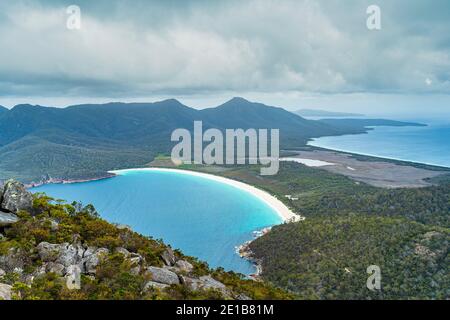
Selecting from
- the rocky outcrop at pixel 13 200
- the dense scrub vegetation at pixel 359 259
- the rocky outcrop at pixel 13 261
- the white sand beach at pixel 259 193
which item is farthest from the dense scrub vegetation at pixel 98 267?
the white sand beach at pixel 259 193

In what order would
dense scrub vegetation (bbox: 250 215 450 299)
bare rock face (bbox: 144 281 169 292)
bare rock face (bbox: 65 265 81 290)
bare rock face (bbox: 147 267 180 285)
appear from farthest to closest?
dense scrub vegetation (bbox: 250 215 450 299), bare rock face (bbox: 147 267 180 285), bare rock face (bbox: 144 281 169 292), bare rock face (bbox: 65 265 81 290)

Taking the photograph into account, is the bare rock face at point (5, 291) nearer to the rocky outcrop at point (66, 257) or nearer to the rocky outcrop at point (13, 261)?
the rocky outcrop at point (13, 261)

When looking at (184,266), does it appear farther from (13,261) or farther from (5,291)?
(5,291)

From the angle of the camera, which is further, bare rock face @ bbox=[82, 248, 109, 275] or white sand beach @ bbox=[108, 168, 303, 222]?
A: white sand beach @ bbox=[108, 168, 303, 222]

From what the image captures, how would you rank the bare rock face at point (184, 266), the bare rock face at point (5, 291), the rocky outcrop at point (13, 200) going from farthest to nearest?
the bare rock face at point (184, 266), the rocky outcrop at point (13, 200), the bare rock face at point (5, 291)

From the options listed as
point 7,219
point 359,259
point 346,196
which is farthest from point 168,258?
point 346,196

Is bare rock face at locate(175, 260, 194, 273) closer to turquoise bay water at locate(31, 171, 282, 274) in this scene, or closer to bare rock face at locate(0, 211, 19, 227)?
bare rock face at locate(0, 211, 19, 227)

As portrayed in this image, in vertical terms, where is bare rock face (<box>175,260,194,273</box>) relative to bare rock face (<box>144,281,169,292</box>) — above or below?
below

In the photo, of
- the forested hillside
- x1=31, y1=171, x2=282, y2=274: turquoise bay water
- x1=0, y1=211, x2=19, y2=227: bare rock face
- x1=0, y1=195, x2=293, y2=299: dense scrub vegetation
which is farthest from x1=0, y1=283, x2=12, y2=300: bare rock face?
x1=31, y1=171, x2=282, y2=274: turquoise bay water
